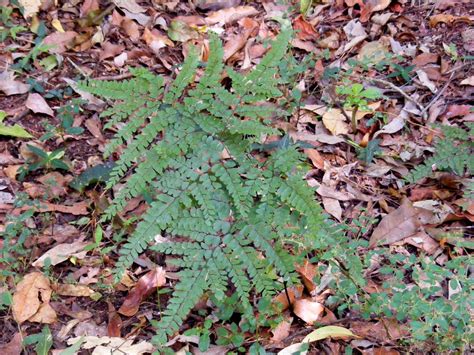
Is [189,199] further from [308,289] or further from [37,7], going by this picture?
[37,7]

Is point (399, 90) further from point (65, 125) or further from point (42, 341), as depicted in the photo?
point (42, 341)

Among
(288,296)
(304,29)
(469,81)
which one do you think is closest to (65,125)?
(288,296)

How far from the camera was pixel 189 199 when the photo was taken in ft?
7.40

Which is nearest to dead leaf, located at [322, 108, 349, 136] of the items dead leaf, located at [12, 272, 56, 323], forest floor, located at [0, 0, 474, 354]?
forest floor, located at [0, 0, 474, 354]

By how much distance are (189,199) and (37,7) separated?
3003 mm

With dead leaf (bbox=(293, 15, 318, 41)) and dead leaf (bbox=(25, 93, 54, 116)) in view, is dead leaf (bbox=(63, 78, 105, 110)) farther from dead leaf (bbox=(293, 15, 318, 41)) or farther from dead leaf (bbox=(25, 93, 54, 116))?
dead leaf (bbox=(293, 15, 318, 41))

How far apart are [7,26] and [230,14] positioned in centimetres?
171

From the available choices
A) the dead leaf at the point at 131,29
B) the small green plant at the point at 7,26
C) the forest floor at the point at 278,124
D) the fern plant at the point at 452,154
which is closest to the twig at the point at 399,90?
the forest floor at the point at 278,124

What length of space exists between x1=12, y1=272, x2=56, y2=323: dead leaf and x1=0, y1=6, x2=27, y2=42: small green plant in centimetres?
209

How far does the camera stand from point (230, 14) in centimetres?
474

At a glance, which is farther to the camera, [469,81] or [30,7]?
[30,7]

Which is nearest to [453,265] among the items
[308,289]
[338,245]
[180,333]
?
[338,245]

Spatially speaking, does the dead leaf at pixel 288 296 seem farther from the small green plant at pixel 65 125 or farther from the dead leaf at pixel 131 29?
the dead leaf at pixel 131 29

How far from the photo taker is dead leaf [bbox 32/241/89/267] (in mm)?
3100
